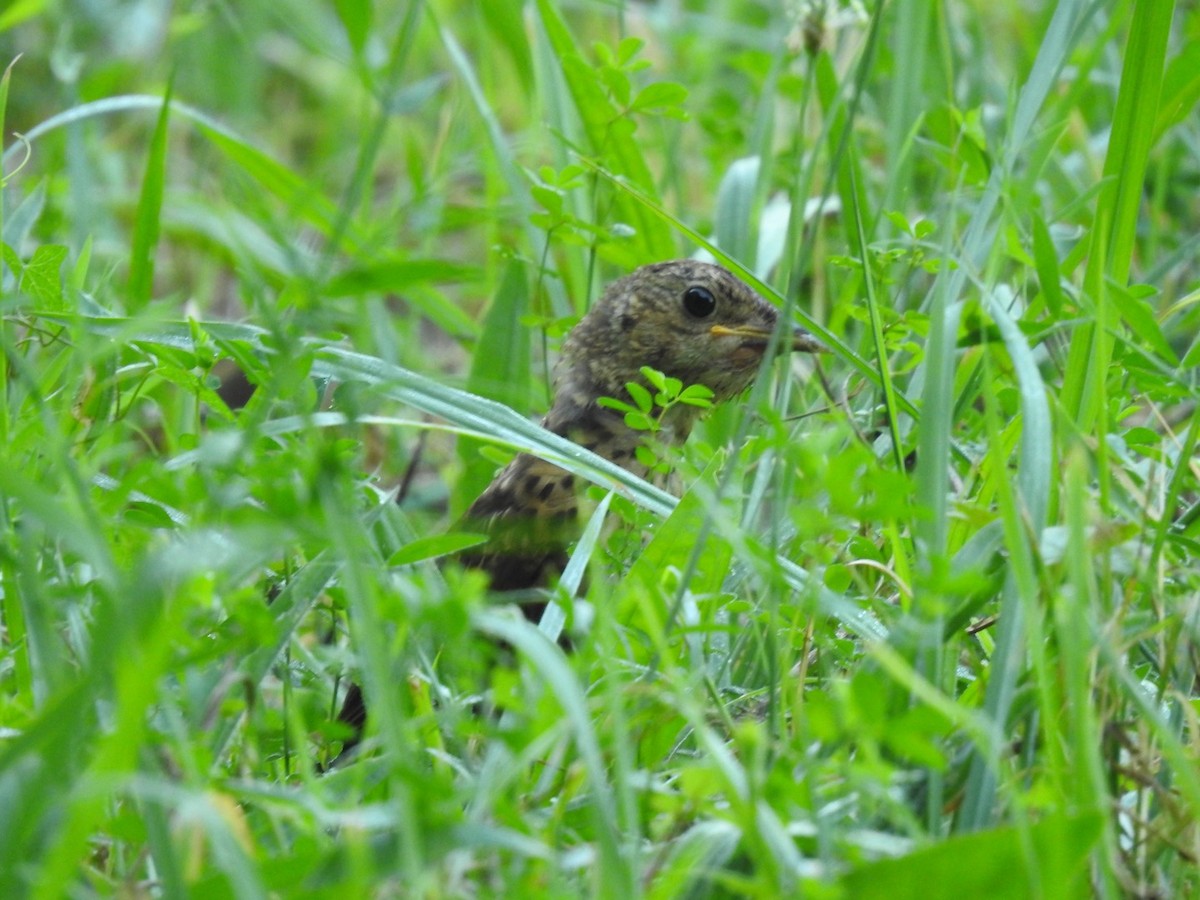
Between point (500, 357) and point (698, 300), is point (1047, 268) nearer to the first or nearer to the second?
point (698, 300)

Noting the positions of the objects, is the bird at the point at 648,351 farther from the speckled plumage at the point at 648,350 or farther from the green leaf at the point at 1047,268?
the green leaf at the point at 1047,268

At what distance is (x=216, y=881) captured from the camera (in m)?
1.76

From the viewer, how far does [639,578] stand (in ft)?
7.77

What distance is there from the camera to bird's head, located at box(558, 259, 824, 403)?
3621 millimetres

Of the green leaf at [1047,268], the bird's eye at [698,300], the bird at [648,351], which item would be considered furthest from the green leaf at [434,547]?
the bird's eye at [698,300]

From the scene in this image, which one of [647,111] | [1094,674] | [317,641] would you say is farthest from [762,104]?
[1094,674]

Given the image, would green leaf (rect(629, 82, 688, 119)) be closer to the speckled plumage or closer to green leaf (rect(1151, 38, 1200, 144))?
the speckled plumage

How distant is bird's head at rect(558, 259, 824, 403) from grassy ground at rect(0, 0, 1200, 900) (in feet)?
0.45

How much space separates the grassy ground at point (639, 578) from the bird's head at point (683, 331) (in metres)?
0.14

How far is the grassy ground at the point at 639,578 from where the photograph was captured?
1759 millimetres

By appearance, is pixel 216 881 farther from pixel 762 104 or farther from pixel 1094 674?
pixel 762 104

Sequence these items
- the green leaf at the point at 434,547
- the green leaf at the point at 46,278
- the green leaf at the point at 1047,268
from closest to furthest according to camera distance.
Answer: the green leaf at the point at 434,547
the green leaf at the point at 46,278
the green leaf at the point at 1047,268

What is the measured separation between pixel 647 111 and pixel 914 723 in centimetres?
225

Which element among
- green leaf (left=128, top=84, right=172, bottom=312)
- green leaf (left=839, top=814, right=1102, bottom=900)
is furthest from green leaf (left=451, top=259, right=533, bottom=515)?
green leaf (left=839, top=814, right=1102, bottom=900)
